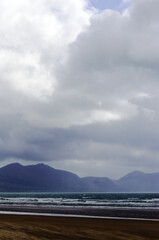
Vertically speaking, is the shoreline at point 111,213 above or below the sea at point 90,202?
below

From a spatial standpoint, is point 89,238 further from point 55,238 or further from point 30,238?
point 30,238

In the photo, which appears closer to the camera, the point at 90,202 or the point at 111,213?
the point at 111,213

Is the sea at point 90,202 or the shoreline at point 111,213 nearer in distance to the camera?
the shoreline at point 111,213

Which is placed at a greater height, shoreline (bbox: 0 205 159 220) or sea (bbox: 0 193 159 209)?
sea (bbox: 0 193 159 209)

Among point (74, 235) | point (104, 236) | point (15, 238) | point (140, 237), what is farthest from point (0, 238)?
point (140, 237)

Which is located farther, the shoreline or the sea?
the sea

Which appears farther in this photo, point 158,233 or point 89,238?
point 158,233

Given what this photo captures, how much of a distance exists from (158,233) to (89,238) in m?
5.19

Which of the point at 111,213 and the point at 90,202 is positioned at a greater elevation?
the point at 90,202

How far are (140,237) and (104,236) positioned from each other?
78.0 inches

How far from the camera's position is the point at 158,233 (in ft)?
65.5

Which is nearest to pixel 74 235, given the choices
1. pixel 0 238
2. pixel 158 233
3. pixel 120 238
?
pixel 120 238

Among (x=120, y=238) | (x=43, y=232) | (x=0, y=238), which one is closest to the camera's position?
(x=0, y=238)

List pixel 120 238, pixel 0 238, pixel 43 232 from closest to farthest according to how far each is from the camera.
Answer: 1. pixel 0 238
2. pixel 120 238
3. pixel 43 232
